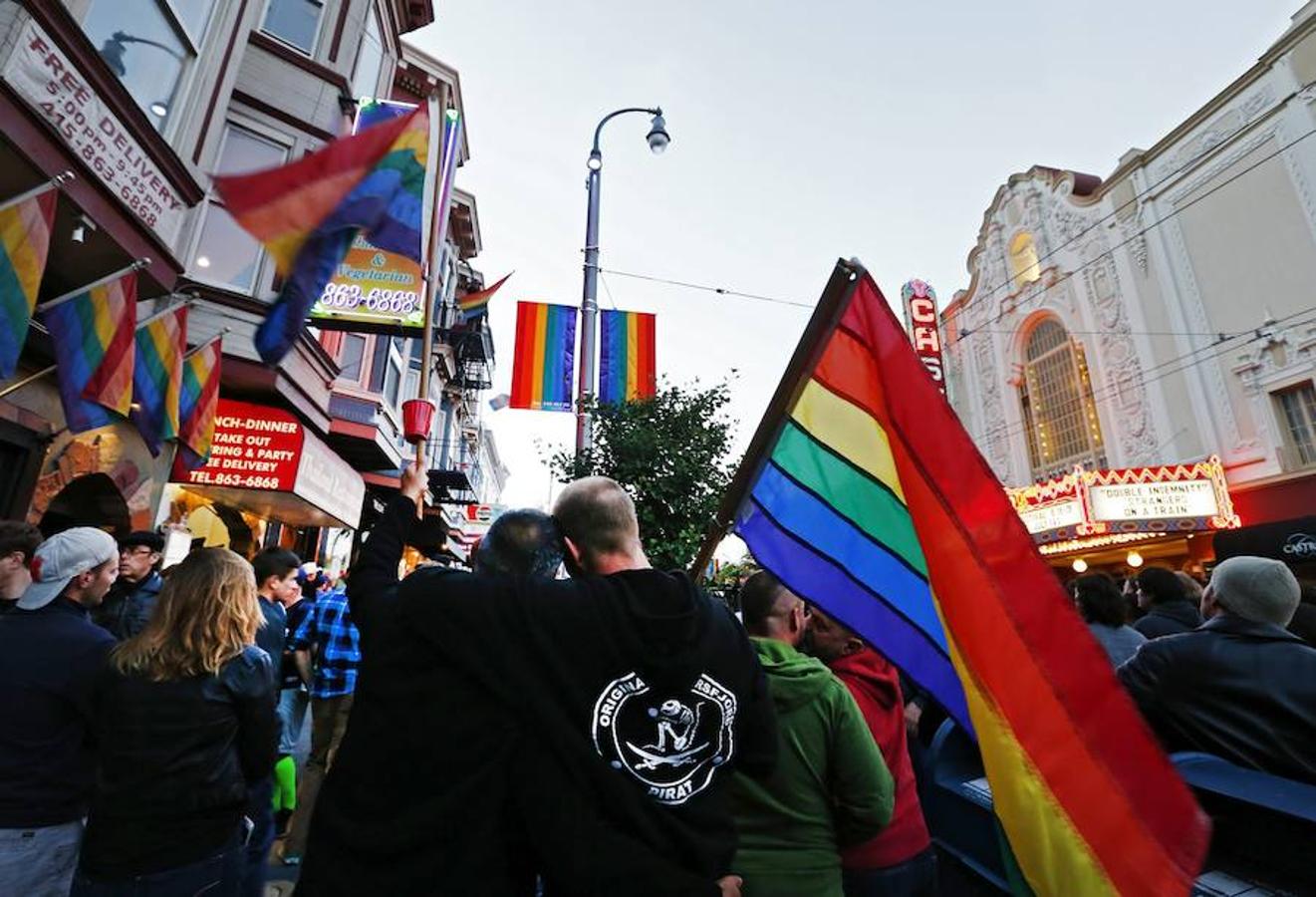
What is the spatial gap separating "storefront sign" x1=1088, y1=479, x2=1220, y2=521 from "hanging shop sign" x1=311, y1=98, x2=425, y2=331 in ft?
52.4

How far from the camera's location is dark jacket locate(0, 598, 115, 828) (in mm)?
2385

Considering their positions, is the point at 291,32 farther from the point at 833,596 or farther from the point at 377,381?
the point at 833,596

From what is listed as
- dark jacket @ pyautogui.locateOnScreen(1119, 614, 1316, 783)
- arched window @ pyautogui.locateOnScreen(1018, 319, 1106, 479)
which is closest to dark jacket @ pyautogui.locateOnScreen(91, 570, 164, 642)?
dark jacket @ pyautogui.locateOnScreen(1119, 614, 1316, 783)

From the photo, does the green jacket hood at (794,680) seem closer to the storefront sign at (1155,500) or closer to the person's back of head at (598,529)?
the person's back of head at (598,529)

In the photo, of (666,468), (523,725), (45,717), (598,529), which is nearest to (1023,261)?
(666,468)

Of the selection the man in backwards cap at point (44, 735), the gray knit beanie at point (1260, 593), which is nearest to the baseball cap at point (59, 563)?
the man in backwards cap at point (44, 735)

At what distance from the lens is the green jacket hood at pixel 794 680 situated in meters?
2.22

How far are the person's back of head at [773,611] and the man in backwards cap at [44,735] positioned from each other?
8.53 ft

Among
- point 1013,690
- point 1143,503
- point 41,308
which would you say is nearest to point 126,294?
point 41,308

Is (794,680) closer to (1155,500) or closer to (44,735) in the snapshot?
(44,735)

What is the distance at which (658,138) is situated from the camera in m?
12.9

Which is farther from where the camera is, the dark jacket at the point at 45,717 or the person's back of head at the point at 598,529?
the dark jacket at the point at 45,717

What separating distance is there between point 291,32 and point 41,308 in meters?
7.62

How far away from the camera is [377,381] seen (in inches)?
522
